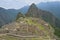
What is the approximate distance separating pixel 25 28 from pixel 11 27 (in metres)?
0.90

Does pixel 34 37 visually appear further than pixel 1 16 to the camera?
No

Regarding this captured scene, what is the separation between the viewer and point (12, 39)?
10289mm

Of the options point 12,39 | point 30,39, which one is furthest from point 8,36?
point 30,39

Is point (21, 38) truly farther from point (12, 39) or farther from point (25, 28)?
point (25, 28)

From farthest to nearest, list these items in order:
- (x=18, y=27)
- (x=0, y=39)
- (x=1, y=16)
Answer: (x=1, y=16) → (x=18, y=27) → (x=0, y=39)

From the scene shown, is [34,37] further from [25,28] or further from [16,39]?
[25,28]

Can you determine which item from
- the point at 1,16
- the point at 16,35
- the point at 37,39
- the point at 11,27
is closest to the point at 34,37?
the point at 37,39

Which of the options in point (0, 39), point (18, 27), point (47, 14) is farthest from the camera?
point (47, 14)

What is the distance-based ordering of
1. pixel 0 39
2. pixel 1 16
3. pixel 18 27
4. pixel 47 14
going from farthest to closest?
pixel 1 16 → pixel 47 14 → pixel 18 27 → pixel 0 39

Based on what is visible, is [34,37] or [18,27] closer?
[34,37]

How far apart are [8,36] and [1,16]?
87.7 meters

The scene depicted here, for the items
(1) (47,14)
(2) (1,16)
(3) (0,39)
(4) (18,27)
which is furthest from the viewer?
(2) (1,16)

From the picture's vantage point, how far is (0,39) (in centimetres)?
1020

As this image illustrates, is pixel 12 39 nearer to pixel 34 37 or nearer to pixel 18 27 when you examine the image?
pixel 34 37
